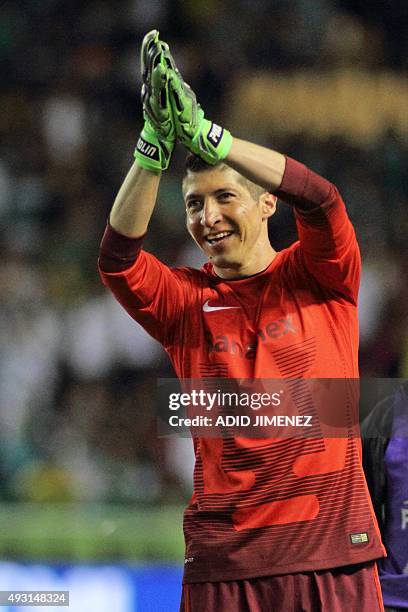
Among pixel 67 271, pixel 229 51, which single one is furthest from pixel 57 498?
pixel 229 51

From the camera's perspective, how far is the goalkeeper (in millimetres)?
2359

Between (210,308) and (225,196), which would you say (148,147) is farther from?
(210,308)

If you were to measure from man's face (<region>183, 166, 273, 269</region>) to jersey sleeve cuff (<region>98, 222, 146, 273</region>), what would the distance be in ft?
0.59

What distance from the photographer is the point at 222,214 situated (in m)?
2.59

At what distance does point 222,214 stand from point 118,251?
29 centimetres

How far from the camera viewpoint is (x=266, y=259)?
8.77 feet

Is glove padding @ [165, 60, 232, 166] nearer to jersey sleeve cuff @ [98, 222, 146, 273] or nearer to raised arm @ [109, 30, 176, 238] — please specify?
raised arm @ [109, 30, 176, 238]

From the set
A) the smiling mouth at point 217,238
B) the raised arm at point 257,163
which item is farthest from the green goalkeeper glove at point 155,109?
the smiling mouth at point 217,238

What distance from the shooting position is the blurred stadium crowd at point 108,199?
527cm

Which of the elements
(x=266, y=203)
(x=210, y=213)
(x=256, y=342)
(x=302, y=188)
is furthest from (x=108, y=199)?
(x=302, y=188)

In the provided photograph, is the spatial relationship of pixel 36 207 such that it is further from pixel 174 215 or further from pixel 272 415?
pixel 272 415

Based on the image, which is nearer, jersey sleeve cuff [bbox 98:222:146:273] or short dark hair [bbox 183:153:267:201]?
jersey sleeve cuff [bbox 98:222:146:273]

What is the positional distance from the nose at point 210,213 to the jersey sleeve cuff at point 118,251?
0.17 m

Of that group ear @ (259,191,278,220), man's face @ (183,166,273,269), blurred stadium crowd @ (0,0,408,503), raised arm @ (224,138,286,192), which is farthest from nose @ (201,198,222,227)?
blurred stadium crowd @ (0,0,408,503)
